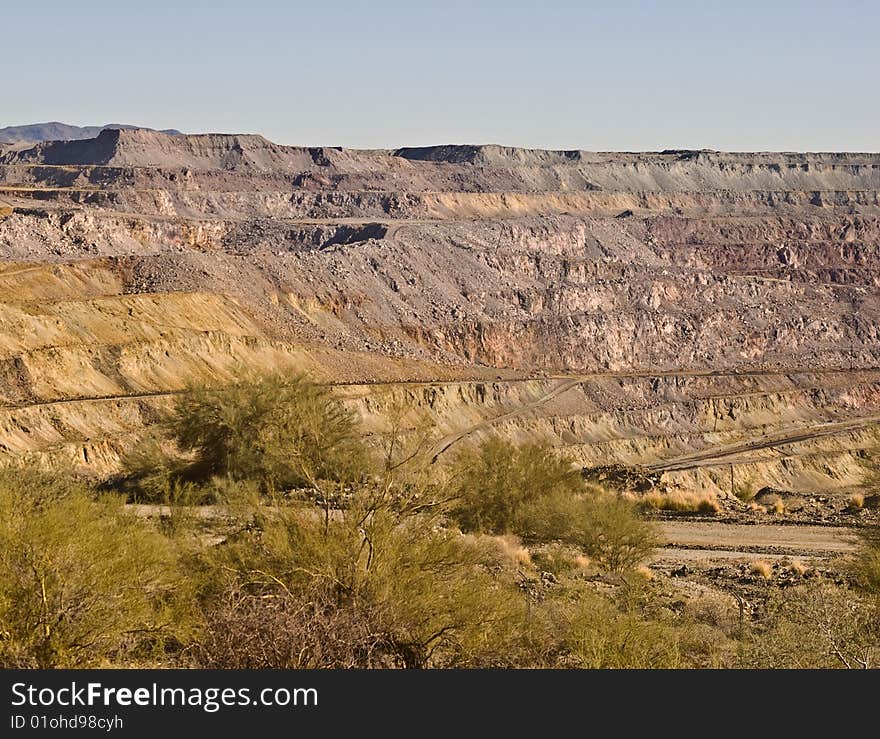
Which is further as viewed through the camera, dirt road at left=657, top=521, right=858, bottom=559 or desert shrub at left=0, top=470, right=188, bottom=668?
dirt road at left=657, top=521, right=858, bottom=559

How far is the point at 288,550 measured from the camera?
642 inches

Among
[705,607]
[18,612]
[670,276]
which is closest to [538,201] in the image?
[670,276]

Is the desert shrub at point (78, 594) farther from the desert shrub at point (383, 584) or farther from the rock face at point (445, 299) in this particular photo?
the rock face at point (445, 299)

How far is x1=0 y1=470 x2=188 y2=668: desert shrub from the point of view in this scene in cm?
1379

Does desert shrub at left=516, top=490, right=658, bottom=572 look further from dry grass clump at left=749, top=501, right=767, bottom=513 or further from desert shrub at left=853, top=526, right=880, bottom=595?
dry grass clump at left=749, top=501, right=767, bottom=513

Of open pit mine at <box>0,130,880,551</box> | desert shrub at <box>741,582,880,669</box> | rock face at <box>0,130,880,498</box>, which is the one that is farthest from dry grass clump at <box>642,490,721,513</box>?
desert shrub at <box>741,582,880,669</box>

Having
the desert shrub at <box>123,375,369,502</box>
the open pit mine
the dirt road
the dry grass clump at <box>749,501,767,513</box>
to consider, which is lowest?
the dirt road

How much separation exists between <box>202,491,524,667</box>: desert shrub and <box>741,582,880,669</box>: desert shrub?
3808 millimetres

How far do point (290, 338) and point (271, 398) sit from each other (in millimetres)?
46456

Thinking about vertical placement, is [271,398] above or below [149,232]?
below

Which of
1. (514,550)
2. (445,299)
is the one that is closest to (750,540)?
(514,550)

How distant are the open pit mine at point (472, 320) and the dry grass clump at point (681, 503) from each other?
296 millimetres

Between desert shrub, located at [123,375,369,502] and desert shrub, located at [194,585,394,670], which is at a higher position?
desert shrub, located at [123,375,369,502]

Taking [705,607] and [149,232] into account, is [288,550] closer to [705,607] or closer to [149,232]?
[705,607]
